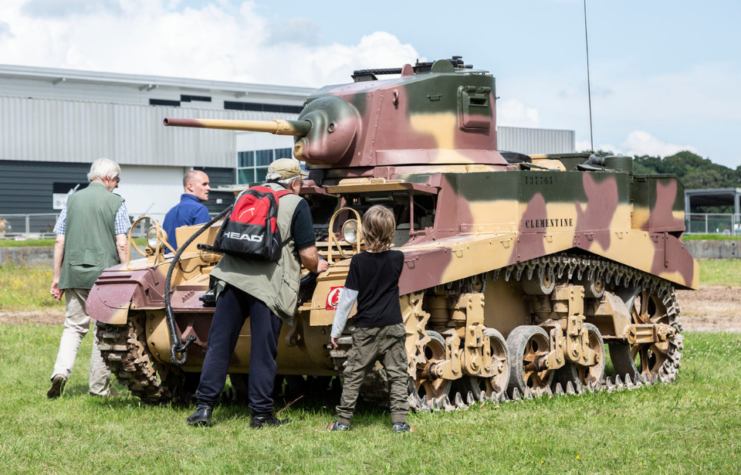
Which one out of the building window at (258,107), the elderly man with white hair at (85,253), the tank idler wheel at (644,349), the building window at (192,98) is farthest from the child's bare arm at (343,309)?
the building window at (258,107)

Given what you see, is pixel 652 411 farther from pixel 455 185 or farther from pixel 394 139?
pixel 394 139

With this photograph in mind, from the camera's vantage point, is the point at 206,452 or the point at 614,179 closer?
the point at 206,452

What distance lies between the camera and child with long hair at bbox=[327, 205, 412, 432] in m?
6.77

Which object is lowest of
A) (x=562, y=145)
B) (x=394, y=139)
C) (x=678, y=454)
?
(x=678, y=454)

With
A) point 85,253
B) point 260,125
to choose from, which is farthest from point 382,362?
point 85,253

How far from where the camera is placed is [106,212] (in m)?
8.84

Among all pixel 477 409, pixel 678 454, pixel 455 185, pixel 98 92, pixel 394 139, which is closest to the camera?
pixel 678 454

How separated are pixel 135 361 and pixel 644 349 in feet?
18.3

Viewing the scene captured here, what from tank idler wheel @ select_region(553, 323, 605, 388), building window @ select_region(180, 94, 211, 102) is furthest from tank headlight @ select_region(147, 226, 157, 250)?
building window @ select_region(180, 94, 211, 102)

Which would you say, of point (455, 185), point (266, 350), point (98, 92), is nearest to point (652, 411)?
point (455, 185)

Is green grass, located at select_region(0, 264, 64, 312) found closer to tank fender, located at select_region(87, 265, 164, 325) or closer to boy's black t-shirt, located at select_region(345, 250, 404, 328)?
tank fender, located at select_region(87, 265, 164, 325)

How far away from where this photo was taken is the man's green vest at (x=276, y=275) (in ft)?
23.0

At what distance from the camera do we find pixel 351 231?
7805 mm

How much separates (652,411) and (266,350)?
10.2 ft
